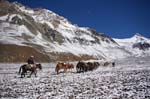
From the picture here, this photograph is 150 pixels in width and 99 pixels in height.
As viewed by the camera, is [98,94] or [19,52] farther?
[19,52]

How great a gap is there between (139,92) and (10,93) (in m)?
11.2

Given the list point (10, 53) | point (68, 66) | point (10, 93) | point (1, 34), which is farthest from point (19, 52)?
point (10, 93)

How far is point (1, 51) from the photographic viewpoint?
463 feet

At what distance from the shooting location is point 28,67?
40031 mm

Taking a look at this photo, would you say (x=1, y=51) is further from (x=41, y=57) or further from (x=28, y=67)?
(x=28, y=67)

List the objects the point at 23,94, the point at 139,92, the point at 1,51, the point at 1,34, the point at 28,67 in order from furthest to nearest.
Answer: the point at 1,34
the point at 1,51
the point at 28,67
the point at 23,94
the point at 139,92

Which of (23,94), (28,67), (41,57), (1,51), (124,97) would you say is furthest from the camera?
(41,57)

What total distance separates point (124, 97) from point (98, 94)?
8.55ft

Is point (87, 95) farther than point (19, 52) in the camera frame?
No

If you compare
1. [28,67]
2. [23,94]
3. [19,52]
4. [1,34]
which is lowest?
[23,94]

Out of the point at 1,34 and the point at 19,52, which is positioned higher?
the point at 1,34

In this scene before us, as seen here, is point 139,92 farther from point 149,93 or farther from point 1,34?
point 1,34

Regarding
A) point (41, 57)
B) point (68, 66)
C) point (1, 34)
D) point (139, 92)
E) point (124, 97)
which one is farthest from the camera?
point (1, 34)

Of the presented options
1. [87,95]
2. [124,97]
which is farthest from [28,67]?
[124,97]
